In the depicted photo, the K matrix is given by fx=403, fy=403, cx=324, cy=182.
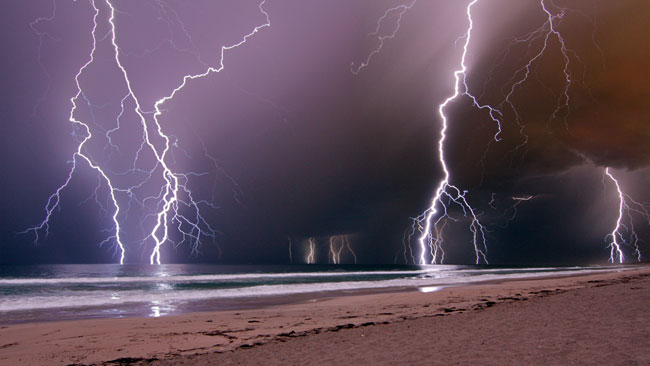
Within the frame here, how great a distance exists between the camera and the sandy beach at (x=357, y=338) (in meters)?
4.39

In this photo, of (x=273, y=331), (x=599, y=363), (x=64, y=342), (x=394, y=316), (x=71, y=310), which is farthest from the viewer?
(x=71, y=310)

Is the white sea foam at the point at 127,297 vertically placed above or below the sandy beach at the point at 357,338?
below

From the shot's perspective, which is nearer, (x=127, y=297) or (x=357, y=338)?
(x=357, y=338)

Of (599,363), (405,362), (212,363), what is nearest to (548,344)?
(599,363)

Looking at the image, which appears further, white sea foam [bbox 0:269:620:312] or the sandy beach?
white sea foam [bbox 0:269:620:312]

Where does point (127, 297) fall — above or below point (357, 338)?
below

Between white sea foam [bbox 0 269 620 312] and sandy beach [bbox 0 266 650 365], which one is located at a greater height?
sandy beach [bbox 0 266 650 365]

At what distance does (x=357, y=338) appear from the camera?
5930mm

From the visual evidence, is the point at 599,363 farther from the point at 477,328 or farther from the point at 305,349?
the point at 305,349

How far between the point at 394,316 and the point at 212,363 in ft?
15.3

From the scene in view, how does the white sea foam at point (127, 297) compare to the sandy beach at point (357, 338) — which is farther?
the white sea foam at point (127, 297)

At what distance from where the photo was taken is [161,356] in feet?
18.2

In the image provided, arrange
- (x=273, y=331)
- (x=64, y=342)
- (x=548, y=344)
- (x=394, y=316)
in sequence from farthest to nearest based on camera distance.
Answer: (x=394, y=316), (x=273, y=331), (x=64, y=342), (x=548, y=344)

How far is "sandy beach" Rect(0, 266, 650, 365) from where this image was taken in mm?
4395
